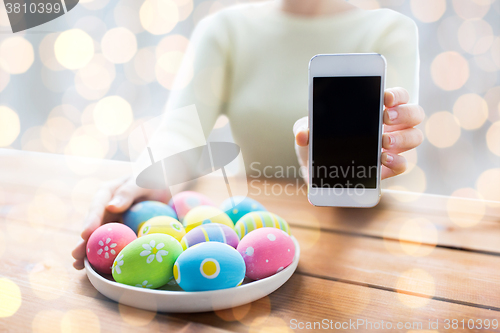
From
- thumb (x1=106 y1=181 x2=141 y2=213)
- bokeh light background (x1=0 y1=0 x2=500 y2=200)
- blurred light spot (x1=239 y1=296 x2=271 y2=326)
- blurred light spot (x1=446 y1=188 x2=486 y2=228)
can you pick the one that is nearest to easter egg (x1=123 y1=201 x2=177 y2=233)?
thumb (x1=106 y1=181 x2=141 y2=213)

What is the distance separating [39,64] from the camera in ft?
6.04

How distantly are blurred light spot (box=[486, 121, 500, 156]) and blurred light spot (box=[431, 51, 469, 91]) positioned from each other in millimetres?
186

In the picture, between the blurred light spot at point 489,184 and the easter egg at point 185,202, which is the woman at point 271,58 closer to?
the easter egg at point 185,202

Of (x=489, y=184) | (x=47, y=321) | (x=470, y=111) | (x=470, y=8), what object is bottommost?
(x=489, y=184)

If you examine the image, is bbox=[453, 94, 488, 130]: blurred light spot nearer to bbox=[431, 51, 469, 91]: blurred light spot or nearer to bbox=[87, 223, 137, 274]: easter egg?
bbox=[431, 51, 469, 91]: blurred light spot

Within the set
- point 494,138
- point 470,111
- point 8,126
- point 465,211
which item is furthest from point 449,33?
point 8,126

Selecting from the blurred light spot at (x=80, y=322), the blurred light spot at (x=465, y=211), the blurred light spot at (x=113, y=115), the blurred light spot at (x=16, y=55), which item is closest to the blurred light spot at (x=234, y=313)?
the blurred light spot at (x=80, y=322)

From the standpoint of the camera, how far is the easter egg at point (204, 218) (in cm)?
52

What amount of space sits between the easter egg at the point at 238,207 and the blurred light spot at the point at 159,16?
4.01ft

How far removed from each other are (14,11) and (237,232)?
6.02 feet

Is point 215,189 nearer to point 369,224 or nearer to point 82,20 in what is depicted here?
point 369,224

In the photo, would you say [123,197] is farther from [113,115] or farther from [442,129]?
[113,115]

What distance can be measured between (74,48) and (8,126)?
60 centimetres

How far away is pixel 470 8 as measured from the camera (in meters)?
1.22
